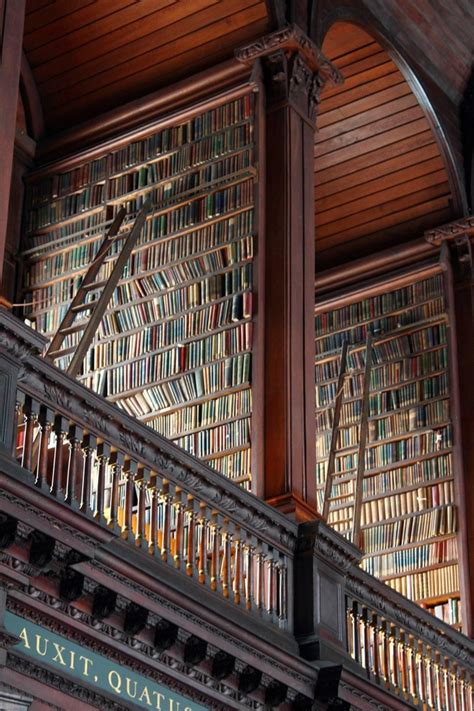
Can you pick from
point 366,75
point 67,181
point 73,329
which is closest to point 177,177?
point 67,181

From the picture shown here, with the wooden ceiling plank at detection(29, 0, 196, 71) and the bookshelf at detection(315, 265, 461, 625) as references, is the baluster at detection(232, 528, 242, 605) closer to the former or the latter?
the bookshelf at detection(315, 265, 461, 625)

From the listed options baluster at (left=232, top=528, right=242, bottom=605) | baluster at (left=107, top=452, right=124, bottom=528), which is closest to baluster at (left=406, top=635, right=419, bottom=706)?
baluster at (left=232, top=528, right=242, bottom=605)

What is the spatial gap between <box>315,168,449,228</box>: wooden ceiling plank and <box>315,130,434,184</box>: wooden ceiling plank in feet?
0.60

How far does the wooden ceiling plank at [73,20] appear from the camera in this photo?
8.81 metres

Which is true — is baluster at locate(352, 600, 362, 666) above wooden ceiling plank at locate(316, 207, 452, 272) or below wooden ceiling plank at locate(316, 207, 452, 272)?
below

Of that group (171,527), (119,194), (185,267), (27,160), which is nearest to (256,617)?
(171,527)

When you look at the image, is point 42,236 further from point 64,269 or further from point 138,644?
point 138,644

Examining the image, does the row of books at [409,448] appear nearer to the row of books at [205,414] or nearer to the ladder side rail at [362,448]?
the ladder side rail at [362,448]

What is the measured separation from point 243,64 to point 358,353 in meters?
2.63

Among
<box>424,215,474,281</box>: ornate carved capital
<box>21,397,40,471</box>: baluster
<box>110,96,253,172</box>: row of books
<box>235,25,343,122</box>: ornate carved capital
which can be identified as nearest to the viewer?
<box>21,397,40,471</box>: baluster

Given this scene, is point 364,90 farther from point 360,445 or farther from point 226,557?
point 226,557

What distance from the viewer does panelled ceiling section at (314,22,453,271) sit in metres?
9.62

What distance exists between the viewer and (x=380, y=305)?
10.5 m

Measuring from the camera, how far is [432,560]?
9469 mm
